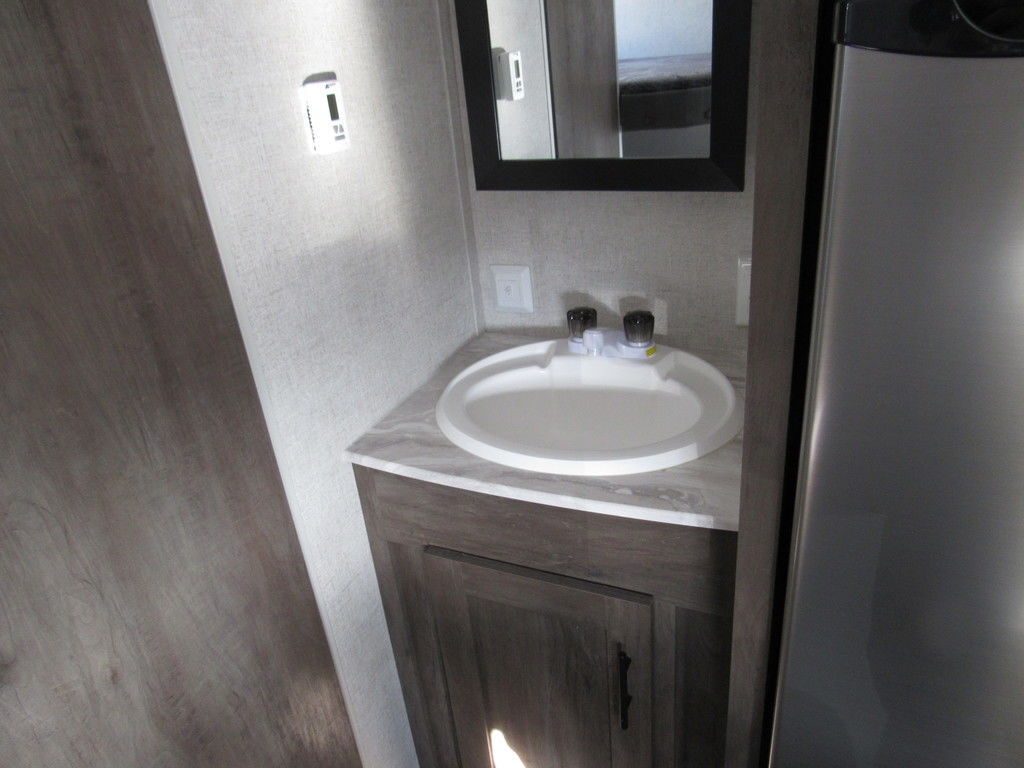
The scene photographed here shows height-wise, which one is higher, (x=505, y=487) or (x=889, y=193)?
(x=889, y=193)

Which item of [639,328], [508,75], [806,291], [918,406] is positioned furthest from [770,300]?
[508,75]

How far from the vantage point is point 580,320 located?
138cm

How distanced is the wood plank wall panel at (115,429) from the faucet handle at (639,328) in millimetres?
668

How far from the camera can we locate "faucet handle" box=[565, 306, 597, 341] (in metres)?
1.38

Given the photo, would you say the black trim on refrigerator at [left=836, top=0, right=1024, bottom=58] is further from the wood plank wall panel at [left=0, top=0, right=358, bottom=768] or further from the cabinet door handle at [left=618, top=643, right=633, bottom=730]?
the cabinet door handle at [left=618, top=643, right=633, bottom=730]

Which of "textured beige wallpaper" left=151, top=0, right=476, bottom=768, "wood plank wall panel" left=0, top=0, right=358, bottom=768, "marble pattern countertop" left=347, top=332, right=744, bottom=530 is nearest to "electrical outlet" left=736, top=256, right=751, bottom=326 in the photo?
"marble pattern countertop" left=347, top=332, right=744, bottom=530

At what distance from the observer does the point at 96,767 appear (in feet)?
2.80

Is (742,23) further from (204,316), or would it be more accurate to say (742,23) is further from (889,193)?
(204,316)

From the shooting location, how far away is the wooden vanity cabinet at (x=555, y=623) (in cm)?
105

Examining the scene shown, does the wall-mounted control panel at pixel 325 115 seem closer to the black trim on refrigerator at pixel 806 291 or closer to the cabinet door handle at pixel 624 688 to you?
the black trim on refrigerator at pixel 806 291

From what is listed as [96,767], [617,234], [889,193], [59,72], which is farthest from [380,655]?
[889,193]

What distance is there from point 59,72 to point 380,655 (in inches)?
42.5

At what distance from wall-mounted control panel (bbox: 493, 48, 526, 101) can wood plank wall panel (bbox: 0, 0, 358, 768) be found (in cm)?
66

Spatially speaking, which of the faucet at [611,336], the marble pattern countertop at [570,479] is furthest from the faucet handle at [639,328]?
the marble pattern countertop at [570,479]
